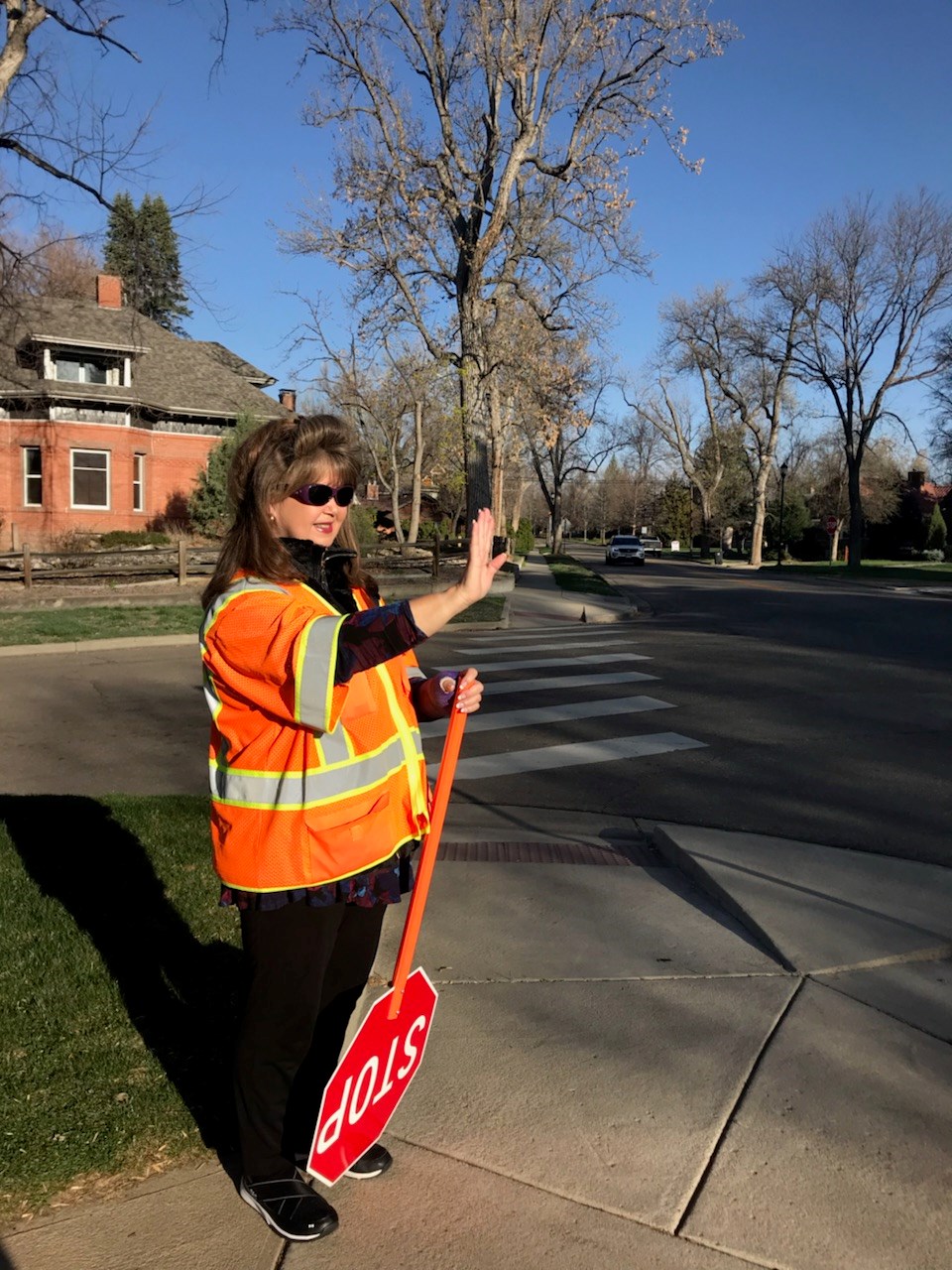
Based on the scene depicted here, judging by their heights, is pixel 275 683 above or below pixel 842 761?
above

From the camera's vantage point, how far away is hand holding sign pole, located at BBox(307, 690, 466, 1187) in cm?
246

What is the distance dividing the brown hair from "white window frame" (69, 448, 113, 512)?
32079 millimetres

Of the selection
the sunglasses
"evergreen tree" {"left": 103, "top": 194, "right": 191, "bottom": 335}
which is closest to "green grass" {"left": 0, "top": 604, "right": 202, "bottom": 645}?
"evergreen tree" {"left": 103, "top": 194, "right": 191, "bottom": 335}

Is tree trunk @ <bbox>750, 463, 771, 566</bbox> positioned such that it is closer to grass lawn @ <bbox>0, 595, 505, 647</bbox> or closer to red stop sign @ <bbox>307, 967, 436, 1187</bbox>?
grass lawn @ <bbox>0, 595, 505, 647</bbox>

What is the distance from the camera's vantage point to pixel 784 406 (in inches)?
2351

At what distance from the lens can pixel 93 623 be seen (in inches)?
669

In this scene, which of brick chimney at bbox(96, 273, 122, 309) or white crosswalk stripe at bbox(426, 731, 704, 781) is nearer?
white crosswalk stripe at bbox(426, 731, 704, 781)

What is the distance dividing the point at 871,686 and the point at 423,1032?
937 centimetres

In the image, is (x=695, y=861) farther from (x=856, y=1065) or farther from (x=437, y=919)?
(x=856, y=1065)

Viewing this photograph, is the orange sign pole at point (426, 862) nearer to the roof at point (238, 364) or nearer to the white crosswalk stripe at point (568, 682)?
the white crosswalk stripe at point (568, 682)

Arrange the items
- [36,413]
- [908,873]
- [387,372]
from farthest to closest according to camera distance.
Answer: [387,372] → [36,413] → [908,873]

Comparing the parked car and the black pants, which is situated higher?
the parked car

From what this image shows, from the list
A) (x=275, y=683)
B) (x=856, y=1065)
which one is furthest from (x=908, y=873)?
(x=275, y=683)

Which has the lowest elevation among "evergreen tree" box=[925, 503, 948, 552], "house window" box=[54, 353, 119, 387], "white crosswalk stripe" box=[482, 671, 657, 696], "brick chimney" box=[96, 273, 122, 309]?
"white crosswalk stripe" box=[482, 671, 657, 696]
